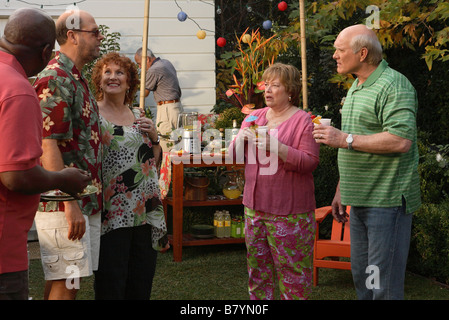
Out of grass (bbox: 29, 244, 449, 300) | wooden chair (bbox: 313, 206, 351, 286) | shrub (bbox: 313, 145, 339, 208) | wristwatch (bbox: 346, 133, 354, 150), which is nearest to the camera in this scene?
wristwatch (bbox: 346, 133, 354, 150)

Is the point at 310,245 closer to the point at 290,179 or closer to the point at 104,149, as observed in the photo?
the point at 290,179

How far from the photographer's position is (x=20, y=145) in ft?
5.06

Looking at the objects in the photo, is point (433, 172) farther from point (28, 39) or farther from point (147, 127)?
point (28, 39)

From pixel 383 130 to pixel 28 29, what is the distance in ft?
5.11

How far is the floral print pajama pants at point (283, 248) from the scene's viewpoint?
2918mm

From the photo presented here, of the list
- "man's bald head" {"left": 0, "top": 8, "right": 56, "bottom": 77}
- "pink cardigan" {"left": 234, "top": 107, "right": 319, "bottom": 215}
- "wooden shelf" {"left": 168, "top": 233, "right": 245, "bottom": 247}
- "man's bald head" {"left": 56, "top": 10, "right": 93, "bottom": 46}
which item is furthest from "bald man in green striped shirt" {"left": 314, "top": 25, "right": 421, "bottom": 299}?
"wooden shelf" {"left": 168, "top": 233, "right": 245, "bottom": 247}

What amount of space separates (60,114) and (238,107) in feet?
12.0

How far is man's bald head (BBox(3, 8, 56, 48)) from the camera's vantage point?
65.2 inches

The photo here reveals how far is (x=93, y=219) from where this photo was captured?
2.44 metres

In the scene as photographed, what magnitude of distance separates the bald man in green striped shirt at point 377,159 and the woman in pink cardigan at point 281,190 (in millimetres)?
316

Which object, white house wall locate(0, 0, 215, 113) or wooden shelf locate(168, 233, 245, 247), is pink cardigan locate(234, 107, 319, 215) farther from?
white house wall locate(0, 0, 215, 113)

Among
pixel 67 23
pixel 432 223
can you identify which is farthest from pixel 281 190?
pixel 432 223

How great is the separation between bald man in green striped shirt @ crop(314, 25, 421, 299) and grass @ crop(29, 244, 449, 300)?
5.25 ft
